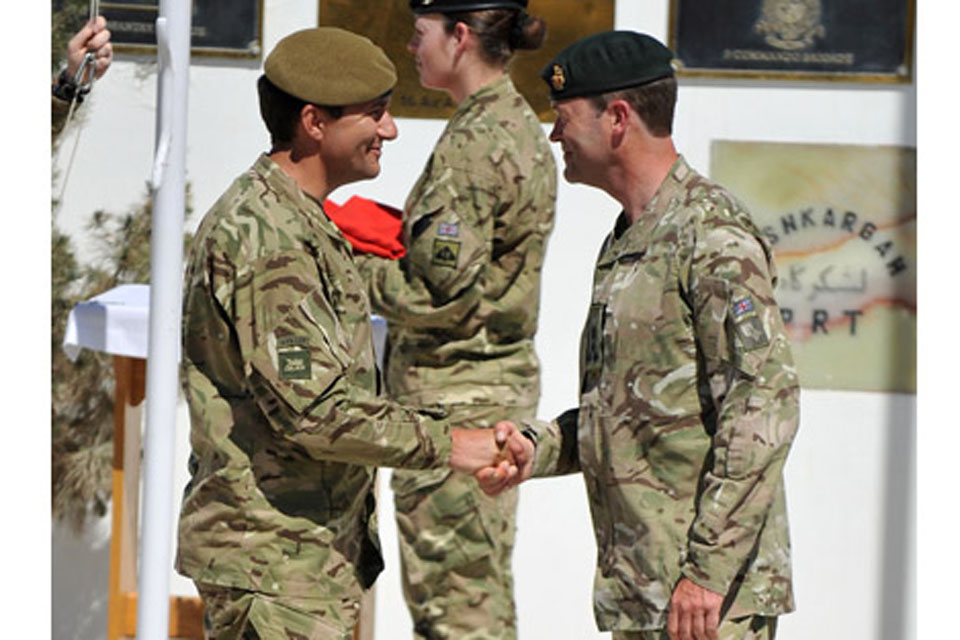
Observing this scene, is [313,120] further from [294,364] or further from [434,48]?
[434,48]

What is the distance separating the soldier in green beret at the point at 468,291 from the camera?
417 centimetres

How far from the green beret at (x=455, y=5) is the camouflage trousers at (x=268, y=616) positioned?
1.78m

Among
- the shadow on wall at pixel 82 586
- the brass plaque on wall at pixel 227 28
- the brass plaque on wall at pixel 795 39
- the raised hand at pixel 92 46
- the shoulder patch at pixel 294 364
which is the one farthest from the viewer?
the shadow on wall at pixel 82 586

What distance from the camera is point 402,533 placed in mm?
4395

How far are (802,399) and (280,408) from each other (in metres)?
2.52

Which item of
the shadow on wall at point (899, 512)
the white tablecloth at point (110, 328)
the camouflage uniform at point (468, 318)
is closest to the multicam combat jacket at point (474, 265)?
the camouflage uniform at point (468, 318)

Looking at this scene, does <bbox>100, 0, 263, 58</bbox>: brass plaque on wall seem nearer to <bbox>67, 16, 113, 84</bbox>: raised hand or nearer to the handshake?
<bbox>67, 16, 113, 84</bbox>: raised hand

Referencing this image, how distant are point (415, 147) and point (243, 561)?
2.32 metres

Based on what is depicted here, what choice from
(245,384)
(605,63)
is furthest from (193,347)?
(605,63)

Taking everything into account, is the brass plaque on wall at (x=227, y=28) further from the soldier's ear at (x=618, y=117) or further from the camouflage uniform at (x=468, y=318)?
the soldier's ear at (x=618, y=117)

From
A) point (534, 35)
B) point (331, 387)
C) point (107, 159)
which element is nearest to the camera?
point (331, 387)

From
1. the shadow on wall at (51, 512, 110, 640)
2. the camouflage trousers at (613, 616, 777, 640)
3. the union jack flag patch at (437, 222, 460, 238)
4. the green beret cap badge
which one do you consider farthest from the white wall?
the camouflage trousers at (613, 616, 777, 640)

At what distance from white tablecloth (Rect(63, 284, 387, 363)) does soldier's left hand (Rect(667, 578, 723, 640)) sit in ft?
5.54

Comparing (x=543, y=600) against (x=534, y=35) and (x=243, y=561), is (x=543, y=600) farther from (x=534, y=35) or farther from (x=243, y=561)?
(x=243, y=561)
